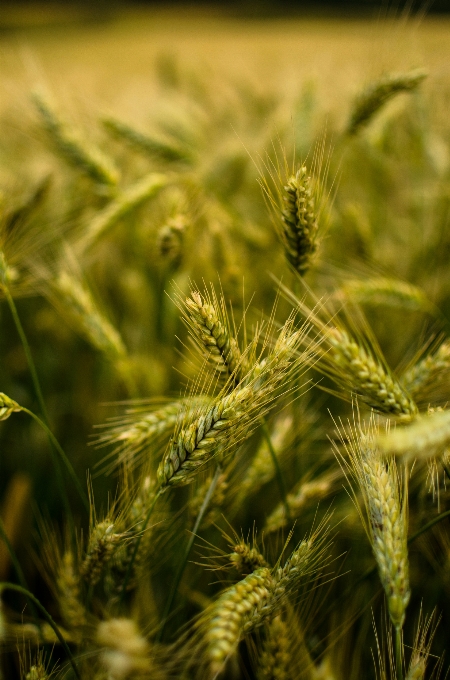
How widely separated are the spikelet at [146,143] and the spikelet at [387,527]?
123cm

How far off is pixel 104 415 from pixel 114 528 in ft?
2.43

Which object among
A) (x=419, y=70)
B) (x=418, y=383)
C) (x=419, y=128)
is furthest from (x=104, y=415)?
(x=419, y=128)

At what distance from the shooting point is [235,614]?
581 millimetres

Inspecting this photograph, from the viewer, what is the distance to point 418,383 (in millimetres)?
881

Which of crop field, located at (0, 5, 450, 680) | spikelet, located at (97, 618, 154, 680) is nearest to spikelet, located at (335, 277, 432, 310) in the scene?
crop field, located at (0, 5, 450, 680)

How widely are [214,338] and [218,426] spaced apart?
0.13 metres

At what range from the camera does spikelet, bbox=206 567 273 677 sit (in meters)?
0.53

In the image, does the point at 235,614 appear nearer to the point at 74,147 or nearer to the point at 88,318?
the point at 88,318

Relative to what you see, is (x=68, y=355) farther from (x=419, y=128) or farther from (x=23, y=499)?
(x=419, y=128)

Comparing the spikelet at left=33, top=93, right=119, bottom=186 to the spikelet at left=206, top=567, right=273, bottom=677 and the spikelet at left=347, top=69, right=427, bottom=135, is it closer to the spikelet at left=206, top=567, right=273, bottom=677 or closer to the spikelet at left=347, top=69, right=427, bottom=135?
the spikelet at left=347, top=69, right=427, bottom=135

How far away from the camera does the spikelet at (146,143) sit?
1.57 m

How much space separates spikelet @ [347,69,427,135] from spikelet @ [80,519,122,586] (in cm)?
112

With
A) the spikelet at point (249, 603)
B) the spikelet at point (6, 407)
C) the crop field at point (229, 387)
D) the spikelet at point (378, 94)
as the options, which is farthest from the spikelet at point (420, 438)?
the spikelet at point (378, 94)

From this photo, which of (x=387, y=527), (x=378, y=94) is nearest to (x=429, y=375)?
(x=387, y=527)
